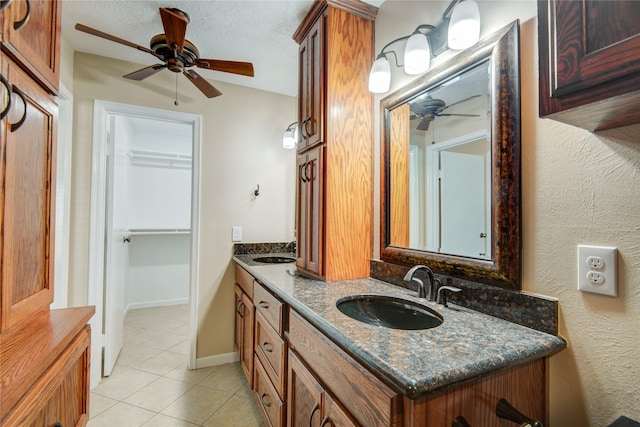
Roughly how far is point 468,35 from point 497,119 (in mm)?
314

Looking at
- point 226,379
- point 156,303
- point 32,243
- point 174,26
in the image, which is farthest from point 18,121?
point 156,303

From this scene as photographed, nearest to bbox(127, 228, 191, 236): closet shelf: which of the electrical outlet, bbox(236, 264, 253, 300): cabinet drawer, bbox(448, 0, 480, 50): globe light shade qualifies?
bbox(236, 264, 253, 300): cabinet drawer

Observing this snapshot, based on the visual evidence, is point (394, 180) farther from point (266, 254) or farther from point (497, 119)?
point (266, 254)

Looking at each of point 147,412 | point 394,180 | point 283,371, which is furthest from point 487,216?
point 147,412

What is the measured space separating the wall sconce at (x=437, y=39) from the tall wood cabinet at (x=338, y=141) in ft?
0.75

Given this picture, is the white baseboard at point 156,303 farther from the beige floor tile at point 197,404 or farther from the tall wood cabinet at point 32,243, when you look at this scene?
the tall wood cabinet at point 32,243

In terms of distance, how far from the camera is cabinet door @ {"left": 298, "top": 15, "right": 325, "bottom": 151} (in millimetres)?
1540

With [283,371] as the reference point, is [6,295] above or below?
above

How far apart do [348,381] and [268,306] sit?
80 cm

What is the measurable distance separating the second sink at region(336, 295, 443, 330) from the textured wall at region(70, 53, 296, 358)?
155 cm

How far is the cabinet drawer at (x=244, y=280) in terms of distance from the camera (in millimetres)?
1940

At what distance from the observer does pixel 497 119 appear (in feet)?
3.19

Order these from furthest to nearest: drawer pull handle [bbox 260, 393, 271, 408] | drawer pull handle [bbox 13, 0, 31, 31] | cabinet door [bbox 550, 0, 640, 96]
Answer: drawer pull handle [bbox 260, 393, 271, 408], drawer pull handle [bbox 13, 0, 31, 31], cabinet door [bbox 550, 0, 640, 96]

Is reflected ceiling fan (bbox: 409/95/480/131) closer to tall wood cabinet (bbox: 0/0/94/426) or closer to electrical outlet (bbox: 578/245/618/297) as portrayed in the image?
electrical outlet (bbox: 578/245/618/297)
